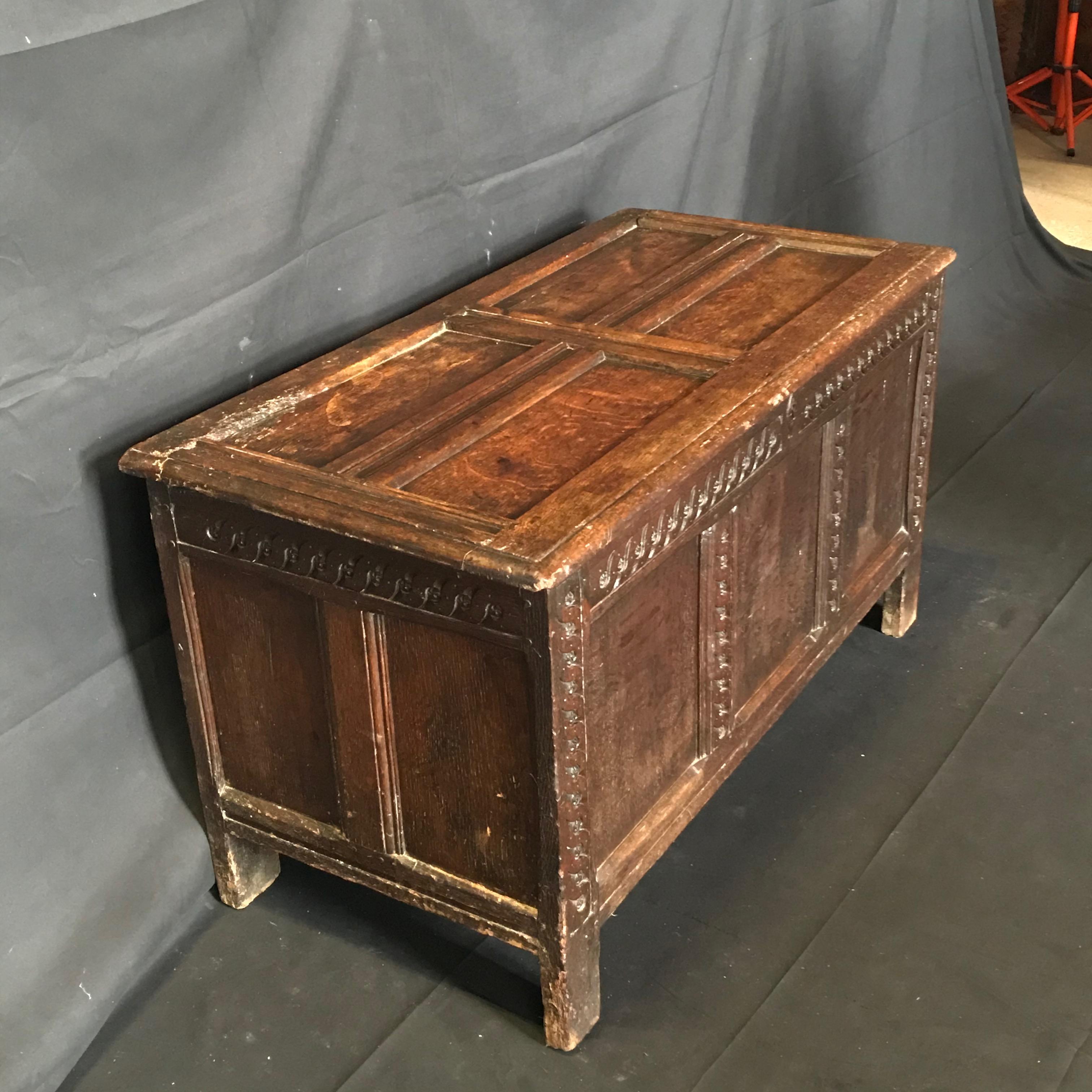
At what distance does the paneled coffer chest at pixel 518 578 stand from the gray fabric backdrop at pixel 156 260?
0.12 metres

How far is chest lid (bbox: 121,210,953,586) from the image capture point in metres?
1.58

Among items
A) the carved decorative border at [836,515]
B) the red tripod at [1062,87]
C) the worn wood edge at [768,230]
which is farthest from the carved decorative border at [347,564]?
the red tripod at [1062,87]

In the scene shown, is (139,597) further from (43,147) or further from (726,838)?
(726,838)

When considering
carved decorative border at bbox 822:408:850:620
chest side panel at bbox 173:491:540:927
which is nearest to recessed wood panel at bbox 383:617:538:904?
chest side panel at bbox 173:491:540:927

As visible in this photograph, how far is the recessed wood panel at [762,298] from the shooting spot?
80.5 inches

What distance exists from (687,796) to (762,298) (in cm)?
79

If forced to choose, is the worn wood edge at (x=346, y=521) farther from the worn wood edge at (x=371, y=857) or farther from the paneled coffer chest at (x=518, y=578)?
the worn wood edge at (x=371, y=857)

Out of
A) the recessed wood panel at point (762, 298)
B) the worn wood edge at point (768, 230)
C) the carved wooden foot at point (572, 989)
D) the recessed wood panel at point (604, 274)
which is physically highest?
the worn wood edge at point (768, 230)

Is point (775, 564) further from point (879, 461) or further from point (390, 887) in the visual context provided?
point (390, 887)

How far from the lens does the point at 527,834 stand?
167cm

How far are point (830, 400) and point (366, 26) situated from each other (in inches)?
35.7

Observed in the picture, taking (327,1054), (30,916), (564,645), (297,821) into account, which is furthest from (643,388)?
(30,916)

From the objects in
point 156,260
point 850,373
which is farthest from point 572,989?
point 156,260

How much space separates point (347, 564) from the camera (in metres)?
1.62
